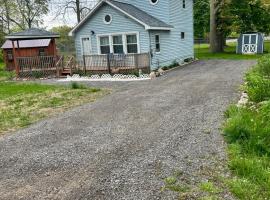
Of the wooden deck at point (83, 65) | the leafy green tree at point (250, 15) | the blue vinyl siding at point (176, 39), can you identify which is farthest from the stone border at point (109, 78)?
the leafy green tree at point (250, 15)

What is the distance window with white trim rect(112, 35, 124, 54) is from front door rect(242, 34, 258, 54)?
14.5 m

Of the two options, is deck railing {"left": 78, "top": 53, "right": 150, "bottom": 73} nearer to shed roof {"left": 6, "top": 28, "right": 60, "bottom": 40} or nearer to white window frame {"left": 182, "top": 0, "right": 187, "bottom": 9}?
shed roof {"left": 6, "top": 28, "right": 60, "bottom": 40}

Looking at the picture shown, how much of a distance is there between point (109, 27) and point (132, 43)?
1.83 m

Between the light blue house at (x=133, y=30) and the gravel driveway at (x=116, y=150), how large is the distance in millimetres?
9462

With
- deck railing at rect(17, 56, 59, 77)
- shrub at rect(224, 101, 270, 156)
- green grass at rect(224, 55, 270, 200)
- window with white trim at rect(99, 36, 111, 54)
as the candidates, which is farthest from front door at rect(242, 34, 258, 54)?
shrub at rect(224, 101, 270, 156)

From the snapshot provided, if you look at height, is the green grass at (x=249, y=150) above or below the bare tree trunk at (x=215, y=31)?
below

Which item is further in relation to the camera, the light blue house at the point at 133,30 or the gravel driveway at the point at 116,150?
the light blue house at the point at 133,30

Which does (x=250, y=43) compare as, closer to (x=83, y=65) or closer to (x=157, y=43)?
(x=157, y=43)

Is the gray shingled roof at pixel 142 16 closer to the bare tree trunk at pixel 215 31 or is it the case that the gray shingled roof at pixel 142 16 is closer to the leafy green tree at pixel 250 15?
the bare tree trunk at pixel 215 31

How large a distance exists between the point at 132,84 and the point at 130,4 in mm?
9458

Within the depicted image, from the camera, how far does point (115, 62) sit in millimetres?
18312

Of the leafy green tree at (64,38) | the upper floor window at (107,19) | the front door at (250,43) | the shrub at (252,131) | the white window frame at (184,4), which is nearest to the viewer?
the shrub at (252,131)

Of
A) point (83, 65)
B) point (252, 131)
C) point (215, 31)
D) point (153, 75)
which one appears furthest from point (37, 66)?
point (215, 31)

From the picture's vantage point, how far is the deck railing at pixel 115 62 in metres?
17.8
